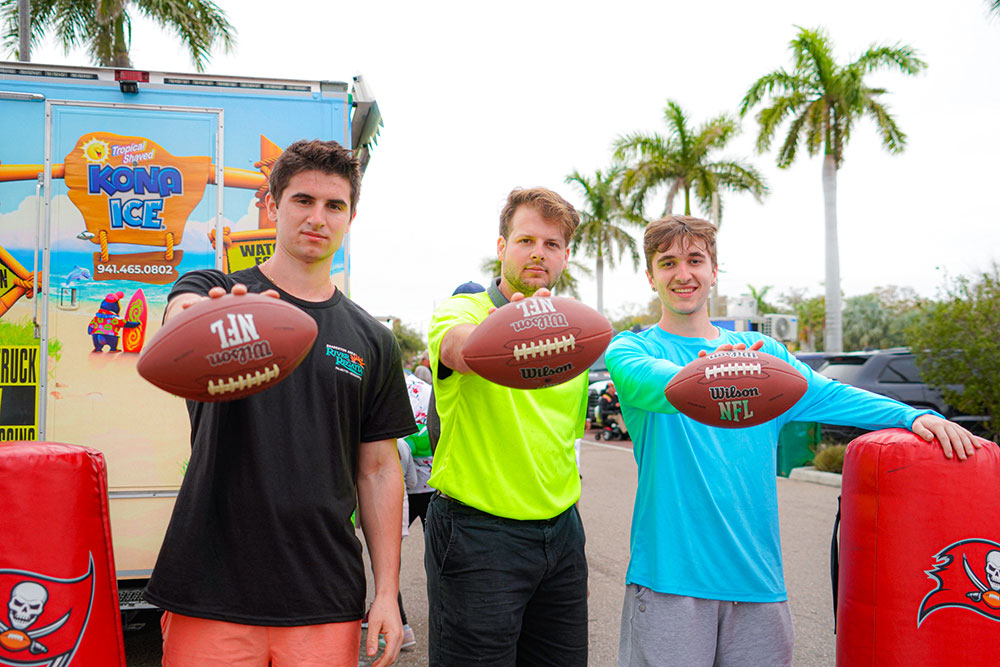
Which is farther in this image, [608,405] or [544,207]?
[608,405]

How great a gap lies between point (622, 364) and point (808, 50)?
18612 millimetres

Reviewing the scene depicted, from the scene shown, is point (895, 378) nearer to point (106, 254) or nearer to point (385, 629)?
point (106, 254)

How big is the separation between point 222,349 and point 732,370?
1.43 m

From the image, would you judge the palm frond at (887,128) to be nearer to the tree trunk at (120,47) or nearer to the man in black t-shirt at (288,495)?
the tree trunk at (120,47)

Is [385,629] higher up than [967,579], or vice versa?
[967,579]

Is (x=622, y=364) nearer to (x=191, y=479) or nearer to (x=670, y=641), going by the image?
(x=670, y=641)

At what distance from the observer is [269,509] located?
199cm

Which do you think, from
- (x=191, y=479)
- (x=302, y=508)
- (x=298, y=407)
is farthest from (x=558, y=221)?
(x=191, y=479)

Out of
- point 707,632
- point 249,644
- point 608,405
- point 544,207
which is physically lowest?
point 608,405

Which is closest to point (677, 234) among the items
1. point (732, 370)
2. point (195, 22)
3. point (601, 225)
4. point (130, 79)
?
point (732, 370)

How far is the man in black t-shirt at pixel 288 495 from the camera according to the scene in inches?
77.1

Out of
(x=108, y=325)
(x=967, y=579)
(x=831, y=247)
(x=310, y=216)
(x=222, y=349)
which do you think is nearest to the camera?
(x=222, y=349)

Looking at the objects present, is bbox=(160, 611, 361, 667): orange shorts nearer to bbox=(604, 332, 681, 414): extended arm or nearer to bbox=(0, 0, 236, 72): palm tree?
bbox=(604, 332, 681, 414): extended arm

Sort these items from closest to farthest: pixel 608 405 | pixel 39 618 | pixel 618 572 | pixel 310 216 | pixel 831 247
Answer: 1. pixel 39 618
2. pixel 310 216
3. pixel 618 572
4. pixel 608 405
5. pixel 831 247
